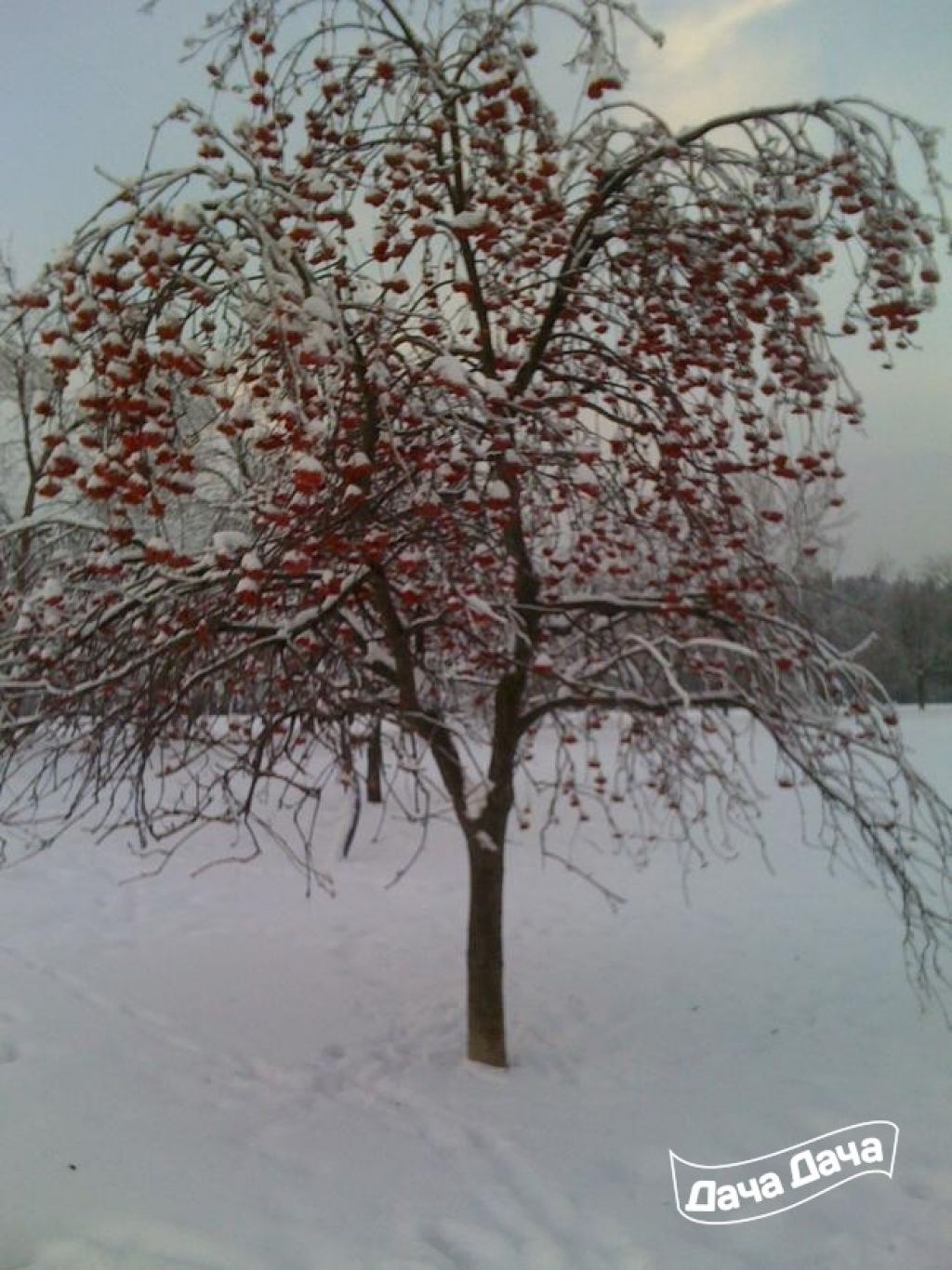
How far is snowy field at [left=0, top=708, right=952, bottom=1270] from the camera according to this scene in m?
3.18

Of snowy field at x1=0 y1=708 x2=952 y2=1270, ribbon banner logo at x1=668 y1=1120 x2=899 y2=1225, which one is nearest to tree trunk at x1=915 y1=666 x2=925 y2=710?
snowy field at x1=0 y1=708 x2=952 y2=1270

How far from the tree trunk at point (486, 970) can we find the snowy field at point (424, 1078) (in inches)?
6.2

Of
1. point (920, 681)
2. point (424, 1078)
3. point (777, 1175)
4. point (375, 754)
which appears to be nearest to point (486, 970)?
point (424, 1078)

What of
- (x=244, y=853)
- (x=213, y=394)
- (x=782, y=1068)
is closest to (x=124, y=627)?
(x=213, y=394)

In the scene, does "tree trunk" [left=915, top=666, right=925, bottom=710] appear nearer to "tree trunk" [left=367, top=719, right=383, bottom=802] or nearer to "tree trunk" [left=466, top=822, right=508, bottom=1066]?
"tree trunk" [left=367, top=719, right=383, bottom=802]

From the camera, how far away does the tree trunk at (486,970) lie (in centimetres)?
523

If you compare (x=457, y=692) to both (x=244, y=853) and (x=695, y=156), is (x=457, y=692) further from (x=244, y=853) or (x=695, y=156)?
(x=244, y=853)

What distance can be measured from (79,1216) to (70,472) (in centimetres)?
223

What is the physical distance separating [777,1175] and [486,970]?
1737 millimetres

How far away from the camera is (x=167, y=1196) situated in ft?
10.1

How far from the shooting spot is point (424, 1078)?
5121 millimetres

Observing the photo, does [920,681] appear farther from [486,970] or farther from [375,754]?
[486,970]

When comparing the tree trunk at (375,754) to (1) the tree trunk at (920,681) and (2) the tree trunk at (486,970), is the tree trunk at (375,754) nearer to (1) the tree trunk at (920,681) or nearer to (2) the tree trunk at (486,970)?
(2) the tree trunk at (486,970)

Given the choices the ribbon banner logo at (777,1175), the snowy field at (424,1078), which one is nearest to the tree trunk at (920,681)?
the snowy field at (424,1078)
